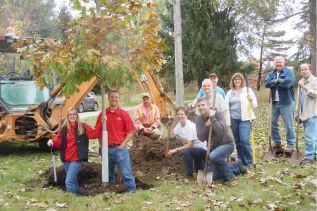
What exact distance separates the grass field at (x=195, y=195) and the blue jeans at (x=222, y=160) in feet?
0.59

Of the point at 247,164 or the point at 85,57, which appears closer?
the point at 85,57

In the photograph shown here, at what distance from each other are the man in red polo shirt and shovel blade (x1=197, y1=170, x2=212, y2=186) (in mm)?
1081

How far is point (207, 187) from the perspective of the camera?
22.7 ft

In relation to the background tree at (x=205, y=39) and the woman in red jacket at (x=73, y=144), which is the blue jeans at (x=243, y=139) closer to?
the woman in red jacket at (x=73, y=144)

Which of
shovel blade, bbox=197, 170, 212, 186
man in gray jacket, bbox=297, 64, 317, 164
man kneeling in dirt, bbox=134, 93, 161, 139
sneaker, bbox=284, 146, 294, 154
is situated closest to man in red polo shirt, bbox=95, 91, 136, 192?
shovel blade, bbox=197, 170, 212, 186

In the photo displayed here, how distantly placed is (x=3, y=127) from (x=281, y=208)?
7.35 metres

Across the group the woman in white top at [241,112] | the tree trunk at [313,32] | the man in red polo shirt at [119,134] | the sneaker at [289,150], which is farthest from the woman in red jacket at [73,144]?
the tree trunk at [313,32]

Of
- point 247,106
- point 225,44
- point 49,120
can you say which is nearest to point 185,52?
point 225,44

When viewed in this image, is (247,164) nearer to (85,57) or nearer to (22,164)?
(85,57)

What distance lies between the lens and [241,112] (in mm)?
8219

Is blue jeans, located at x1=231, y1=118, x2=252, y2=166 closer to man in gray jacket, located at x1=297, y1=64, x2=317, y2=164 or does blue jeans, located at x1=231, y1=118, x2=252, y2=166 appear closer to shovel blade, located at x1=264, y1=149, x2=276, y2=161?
shovel blade, located at x1=264, y1=149, x2=276, y2=161

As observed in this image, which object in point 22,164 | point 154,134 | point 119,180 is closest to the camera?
point 119,180

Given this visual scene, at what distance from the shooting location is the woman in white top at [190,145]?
747 centimetres

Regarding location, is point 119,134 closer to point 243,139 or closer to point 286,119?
point 243,139
